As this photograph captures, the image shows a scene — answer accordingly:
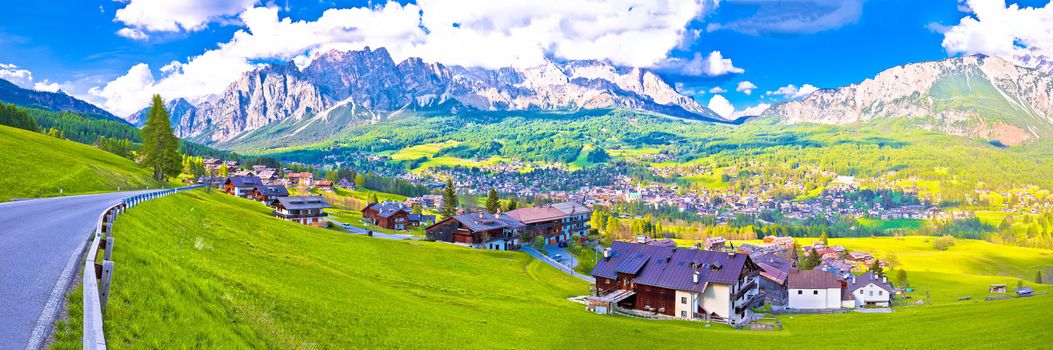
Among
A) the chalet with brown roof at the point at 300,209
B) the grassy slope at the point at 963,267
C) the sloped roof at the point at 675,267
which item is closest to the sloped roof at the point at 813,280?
the grassy slope at the point at 963,267

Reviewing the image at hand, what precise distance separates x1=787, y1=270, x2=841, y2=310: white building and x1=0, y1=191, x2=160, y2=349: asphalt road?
89776 millimetres

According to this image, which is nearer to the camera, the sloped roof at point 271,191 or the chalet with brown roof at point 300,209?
the chalet with brown roof at point 300,209

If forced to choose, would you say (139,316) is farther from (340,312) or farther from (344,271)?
(344,271)

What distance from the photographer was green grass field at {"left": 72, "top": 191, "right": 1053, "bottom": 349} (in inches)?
669

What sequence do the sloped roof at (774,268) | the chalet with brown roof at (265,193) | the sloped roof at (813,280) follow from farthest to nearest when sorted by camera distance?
the chalet with brown roof at (265,193)
the sloped roof at (774,268)
the sloped roof at (813,280)

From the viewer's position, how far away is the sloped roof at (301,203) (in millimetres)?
113750

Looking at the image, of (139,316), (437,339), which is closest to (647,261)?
(437,339)

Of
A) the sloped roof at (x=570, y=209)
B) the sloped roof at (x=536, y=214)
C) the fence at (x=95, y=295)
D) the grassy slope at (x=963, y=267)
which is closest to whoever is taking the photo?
the fence at (x=95, y=295)

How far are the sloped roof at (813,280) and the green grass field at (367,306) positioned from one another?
43.1 ft

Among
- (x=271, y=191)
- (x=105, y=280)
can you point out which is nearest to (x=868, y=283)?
(x=105, y=280)

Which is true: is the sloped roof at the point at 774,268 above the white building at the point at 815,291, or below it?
above

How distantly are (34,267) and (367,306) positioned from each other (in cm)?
1606

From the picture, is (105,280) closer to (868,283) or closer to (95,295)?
(95,295)

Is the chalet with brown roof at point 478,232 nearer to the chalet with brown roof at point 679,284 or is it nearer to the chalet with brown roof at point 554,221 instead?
the chalet with brown roof at point 554,221
